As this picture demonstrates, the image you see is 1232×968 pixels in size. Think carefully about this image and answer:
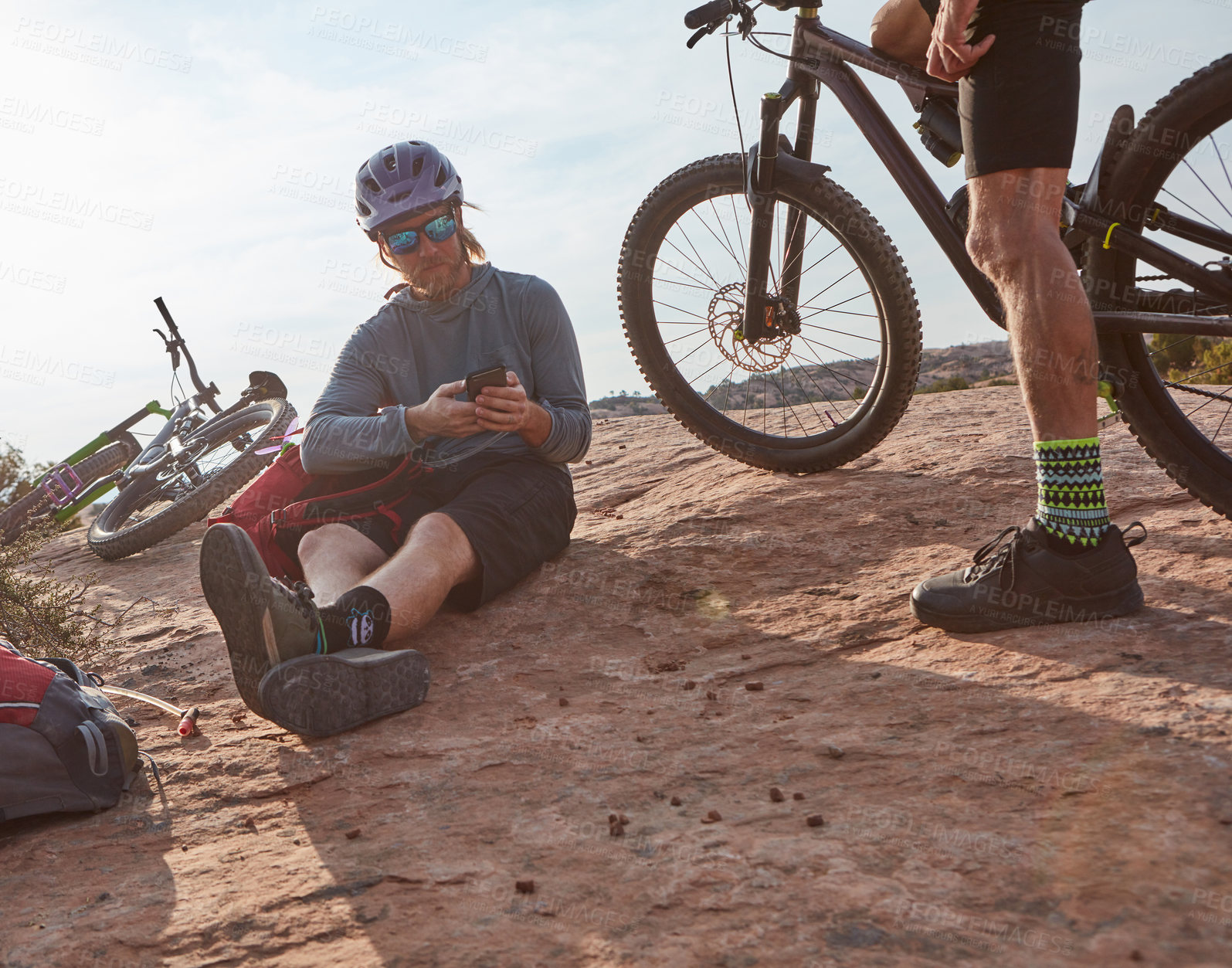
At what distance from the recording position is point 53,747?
6.82 feet

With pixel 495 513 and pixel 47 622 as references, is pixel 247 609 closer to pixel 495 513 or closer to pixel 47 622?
pixel 495 513

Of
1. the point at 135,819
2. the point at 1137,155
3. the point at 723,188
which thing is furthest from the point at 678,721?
the point at 723,188

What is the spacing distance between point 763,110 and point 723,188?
0.37 meters

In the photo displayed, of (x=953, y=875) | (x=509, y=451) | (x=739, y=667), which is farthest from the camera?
(x=509, y=451)

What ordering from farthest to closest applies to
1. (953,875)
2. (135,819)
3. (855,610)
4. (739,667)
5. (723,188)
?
(723,188) → (855,610) → (739,667) → (135,819) → (953,875)

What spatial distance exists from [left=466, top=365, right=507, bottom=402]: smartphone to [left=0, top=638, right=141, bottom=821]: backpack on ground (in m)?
1.30

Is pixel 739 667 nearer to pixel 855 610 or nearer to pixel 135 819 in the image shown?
pixel 855 610

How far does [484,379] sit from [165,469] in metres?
4.64

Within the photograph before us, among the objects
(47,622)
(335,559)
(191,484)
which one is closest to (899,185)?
(335,559)

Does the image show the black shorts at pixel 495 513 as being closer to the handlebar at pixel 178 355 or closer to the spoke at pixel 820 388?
the spoke at pixel 820 388

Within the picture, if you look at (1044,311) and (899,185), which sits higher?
(899,185)

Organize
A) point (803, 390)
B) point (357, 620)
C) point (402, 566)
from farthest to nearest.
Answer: point (803, 390) < point (402, 566) < point (357, 620)

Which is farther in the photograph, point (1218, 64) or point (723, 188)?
point (723, 188)

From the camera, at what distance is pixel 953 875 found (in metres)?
1.36
